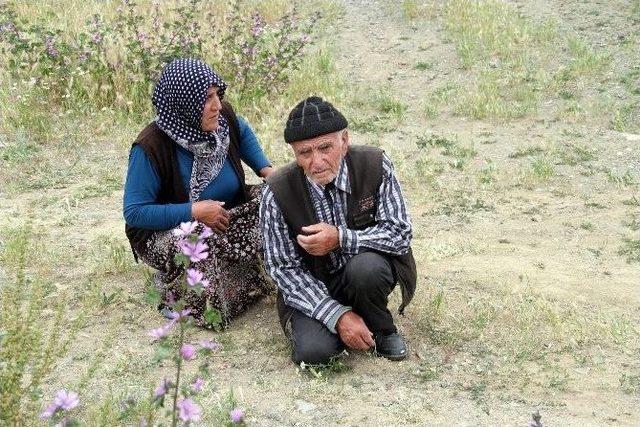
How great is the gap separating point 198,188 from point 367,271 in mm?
1053

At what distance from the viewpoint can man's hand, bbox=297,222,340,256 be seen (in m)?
3.73

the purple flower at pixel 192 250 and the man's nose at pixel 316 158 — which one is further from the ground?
the purple flower at pixel 192 250

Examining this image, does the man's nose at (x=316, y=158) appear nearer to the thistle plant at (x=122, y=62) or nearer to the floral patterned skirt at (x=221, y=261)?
the floral patterned skirt at (x=221, y=261)

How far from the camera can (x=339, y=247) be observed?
12.9 feet

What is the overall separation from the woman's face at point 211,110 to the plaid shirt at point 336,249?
0.50m

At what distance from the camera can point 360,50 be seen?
9.41 metres

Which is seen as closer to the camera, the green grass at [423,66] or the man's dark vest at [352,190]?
→ the man's dark vest at [352,190]

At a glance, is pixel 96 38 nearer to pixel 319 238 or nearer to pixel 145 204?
pixel 145 204

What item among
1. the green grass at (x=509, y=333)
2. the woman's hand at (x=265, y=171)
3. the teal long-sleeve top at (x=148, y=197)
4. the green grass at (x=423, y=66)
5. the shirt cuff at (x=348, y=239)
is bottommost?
the green grass at (x=509, y=333)

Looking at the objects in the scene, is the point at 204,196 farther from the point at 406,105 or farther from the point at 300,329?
the point at 406,105

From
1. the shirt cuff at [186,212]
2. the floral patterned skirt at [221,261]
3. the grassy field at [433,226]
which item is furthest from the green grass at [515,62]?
the shirt cuff at [186,212]

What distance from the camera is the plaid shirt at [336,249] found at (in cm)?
389

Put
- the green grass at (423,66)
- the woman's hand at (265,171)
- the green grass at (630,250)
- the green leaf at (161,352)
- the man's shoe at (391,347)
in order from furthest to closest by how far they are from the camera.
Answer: the green grass at (423,66) → the green grass at (630,250) → the woman's hand at (265,171) → the man's shoe at (391,347) → the green leaf at (161,352)

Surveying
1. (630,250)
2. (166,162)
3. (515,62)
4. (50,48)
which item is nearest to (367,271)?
(166,162)
